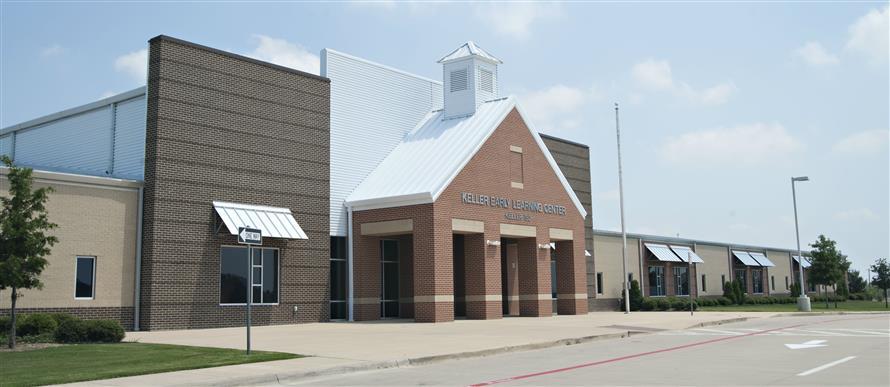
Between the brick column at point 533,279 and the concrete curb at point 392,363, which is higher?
the brick column at point 533,279

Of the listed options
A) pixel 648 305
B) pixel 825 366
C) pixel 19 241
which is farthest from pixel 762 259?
pixel 19 241

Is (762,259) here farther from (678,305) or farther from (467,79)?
(467,79)

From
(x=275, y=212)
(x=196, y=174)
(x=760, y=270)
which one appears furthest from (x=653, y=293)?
(x=196, y=174)

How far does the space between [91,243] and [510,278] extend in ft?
62.1

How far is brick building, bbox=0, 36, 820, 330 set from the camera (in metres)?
26.5

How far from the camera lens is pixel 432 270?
3139 centimetres

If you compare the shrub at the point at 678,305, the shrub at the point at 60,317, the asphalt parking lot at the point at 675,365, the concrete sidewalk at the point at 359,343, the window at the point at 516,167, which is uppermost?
the window at the point at 516,167

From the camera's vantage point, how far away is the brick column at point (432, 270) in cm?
3133

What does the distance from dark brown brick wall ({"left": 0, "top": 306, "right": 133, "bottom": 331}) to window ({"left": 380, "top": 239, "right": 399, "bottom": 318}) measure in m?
12.1

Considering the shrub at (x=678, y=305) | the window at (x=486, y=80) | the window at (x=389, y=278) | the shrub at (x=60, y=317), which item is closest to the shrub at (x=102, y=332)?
the shrub at (x=60, y=317)

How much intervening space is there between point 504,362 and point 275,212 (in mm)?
16218

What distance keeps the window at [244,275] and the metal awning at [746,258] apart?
50.8 m

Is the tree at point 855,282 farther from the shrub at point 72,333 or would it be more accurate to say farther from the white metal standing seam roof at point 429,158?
the shrub at point 72,333

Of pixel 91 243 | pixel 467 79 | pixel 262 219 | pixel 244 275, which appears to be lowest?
pixel 244 275
